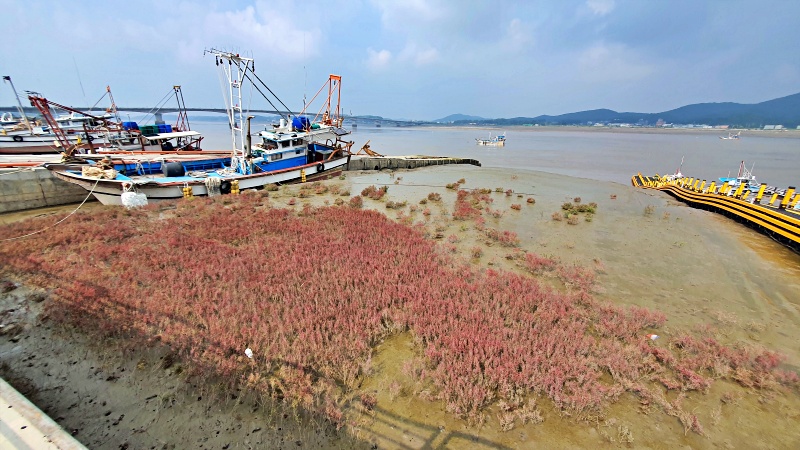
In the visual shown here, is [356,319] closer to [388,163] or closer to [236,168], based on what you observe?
[236,168]

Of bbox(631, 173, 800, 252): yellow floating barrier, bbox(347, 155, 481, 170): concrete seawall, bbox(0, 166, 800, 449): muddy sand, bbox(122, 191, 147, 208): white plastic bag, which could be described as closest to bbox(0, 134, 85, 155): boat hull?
bbox(122, 191, 147, 208): white plastic bag

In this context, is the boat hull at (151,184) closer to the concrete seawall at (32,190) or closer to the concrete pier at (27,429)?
the concrete seawall at (32,190)

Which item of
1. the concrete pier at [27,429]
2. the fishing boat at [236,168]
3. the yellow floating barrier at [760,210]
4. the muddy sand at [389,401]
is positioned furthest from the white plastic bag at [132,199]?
the yellow floating barrier at [760,210]

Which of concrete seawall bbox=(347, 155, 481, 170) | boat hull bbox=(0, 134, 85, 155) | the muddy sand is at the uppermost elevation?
boat hull bbox=(0, 134, 85, 155)

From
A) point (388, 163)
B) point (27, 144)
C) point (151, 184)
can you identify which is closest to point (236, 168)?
point (151, 184)

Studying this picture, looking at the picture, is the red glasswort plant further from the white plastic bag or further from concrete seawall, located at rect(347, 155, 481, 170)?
concrete seawall, located at rect(347, 155, 481, 170)

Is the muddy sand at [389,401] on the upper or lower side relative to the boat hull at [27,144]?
lower

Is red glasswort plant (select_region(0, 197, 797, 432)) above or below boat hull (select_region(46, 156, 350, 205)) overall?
below

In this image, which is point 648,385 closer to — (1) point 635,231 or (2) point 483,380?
(2) point 483,380
